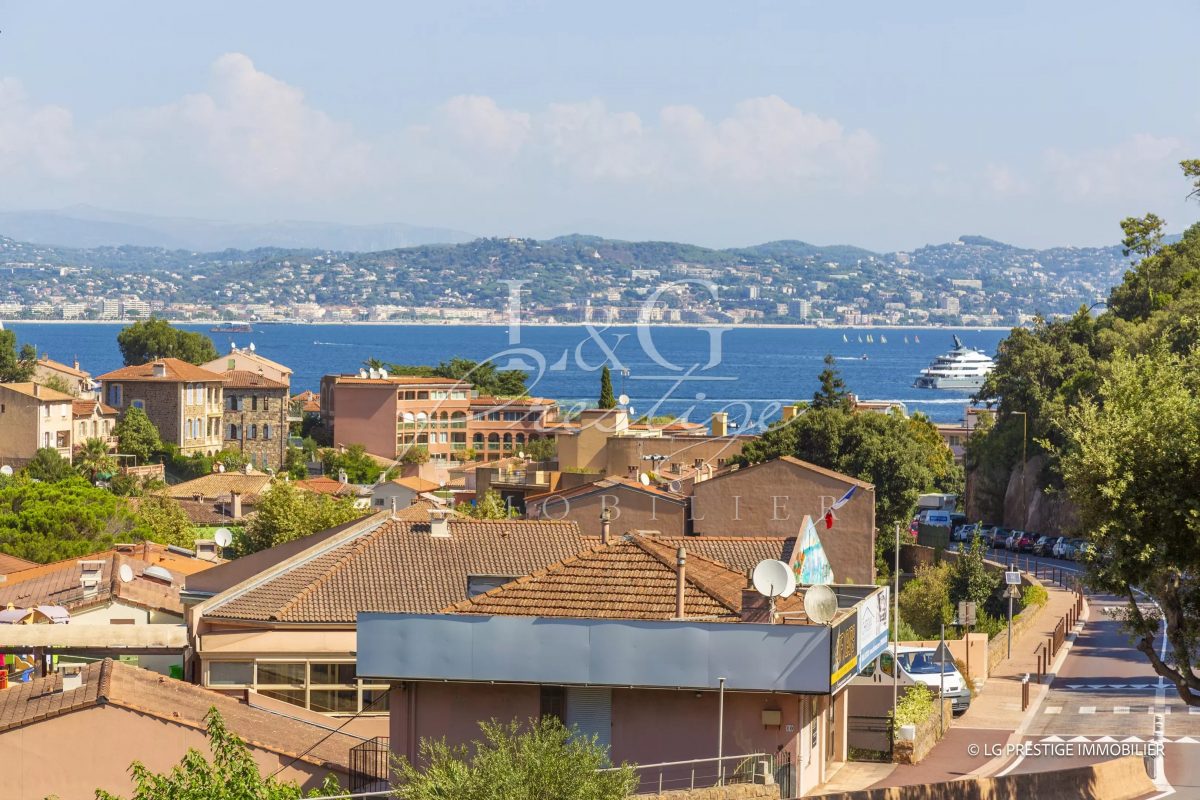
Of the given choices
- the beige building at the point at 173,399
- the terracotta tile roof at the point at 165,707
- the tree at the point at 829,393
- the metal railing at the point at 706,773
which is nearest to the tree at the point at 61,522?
the terracotta tile roof at the point at 165,707

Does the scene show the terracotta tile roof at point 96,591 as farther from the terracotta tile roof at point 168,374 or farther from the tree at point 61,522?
the terracotta tile roof at point 168,374

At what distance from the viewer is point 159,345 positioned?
5620 inches

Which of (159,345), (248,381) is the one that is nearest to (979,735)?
(248,381)

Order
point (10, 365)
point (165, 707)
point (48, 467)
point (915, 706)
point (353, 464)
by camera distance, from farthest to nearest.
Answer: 1. point (10, 365)
2. point (353, 464)
3. point (48, 467)
4. point (915, 706)
5. point (165, 707)

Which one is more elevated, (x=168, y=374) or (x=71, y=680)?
(x=71, y=680)

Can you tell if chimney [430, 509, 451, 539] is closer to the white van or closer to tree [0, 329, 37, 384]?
the white van

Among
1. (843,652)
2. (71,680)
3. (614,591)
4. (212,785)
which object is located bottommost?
(71,680)

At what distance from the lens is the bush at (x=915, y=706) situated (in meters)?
24.5

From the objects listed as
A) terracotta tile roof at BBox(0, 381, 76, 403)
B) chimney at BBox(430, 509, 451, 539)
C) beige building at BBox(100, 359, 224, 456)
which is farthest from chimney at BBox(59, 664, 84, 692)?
beige building at BBox(100, 359, 224, 456)

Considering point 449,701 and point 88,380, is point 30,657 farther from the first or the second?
point 88,380

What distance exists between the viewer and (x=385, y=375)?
4897 inches

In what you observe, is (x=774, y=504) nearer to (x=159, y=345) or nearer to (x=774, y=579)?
(x=774, y=579)

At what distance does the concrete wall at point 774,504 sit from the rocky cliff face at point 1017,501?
759 inches

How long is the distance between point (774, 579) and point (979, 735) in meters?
7.98
